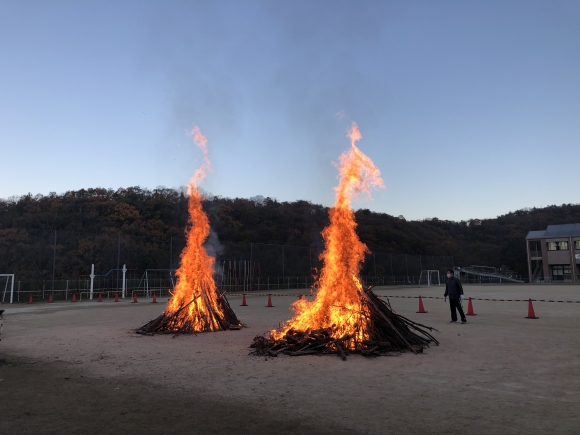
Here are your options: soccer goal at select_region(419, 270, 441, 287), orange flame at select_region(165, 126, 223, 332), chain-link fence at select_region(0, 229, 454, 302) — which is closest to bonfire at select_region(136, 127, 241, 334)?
orange flame at select_region(165, 126, 223, 332)

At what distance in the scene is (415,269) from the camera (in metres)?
58.3

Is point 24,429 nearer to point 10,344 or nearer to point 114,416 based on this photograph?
point 114,416

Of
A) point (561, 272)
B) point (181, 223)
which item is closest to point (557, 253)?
point (561, 272)

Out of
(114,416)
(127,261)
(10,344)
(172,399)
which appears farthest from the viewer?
(127,261)

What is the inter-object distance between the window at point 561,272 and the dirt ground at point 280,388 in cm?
6236

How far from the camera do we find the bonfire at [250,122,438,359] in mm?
8781

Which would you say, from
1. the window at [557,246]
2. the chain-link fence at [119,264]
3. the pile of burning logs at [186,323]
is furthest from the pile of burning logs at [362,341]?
the window at [557,246]

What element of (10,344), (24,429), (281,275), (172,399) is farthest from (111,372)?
(281,275)

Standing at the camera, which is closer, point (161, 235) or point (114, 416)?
point (114, 416)

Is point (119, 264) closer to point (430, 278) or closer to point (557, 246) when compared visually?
point (430, 278)

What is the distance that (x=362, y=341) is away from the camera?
28.9ft

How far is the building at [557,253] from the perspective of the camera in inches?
2393

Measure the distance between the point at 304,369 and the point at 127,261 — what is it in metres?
27.2

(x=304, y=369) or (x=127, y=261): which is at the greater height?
(x=127, y=261)
